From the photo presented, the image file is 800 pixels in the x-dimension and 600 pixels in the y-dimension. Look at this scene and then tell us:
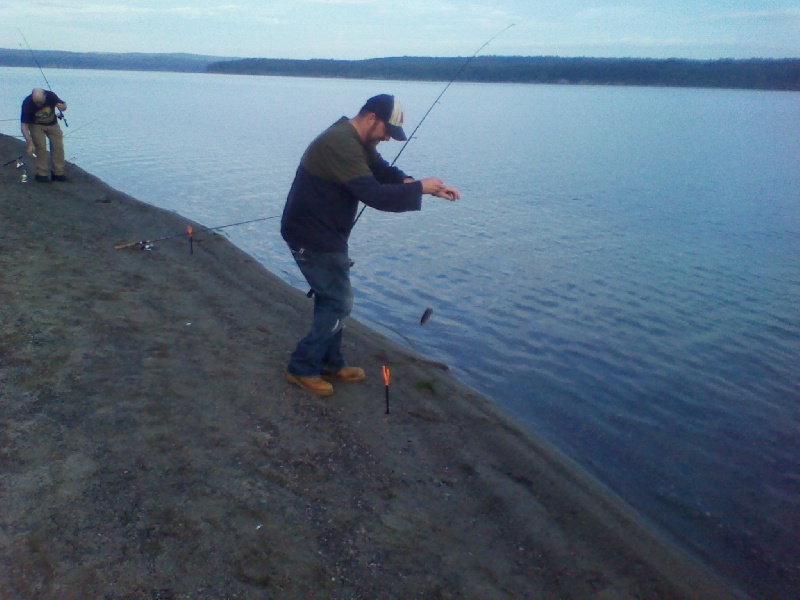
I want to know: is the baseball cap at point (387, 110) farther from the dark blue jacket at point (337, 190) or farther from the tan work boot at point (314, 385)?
the tan work boot at point (314, 385)

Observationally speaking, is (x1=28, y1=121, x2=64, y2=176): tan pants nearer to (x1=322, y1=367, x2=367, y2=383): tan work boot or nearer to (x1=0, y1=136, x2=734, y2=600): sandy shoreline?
(x1=0, y1=136, x2=734, y2=600): sandy shoreline

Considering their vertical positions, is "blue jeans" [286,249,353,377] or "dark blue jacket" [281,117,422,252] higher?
"dark blue jacket" [281,117,422,252]

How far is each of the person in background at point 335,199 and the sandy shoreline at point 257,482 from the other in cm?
46

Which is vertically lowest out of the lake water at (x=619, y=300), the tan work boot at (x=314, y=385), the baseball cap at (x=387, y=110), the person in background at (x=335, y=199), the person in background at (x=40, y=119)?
the lake water at (x=619, y=300)

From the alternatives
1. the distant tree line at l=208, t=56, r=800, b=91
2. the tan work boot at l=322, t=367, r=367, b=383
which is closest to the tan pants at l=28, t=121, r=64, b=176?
the tan work boot at l=322, t=367, r=367, b=383

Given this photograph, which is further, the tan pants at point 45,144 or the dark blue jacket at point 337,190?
the tan pants at point 45,144

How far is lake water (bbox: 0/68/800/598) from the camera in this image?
530cm

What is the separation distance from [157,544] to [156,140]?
29.6 meters

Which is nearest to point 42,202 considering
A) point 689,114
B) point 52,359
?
point 52,359

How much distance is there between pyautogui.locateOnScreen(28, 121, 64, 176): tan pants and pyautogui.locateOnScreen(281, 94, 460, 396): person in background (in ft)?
32.5

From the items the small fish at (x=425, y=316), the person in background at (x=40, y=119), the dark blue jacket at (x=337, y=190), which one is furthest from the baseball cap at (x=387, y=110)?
the person in background at (x=40, y=119)

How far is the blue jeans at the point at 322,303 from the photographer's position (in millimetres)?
4516

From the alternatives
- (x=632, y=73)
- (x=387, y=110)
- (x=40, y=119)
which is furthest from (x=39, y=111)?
(x=632, y=73)

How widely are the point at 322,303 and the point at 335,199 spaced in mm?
761
